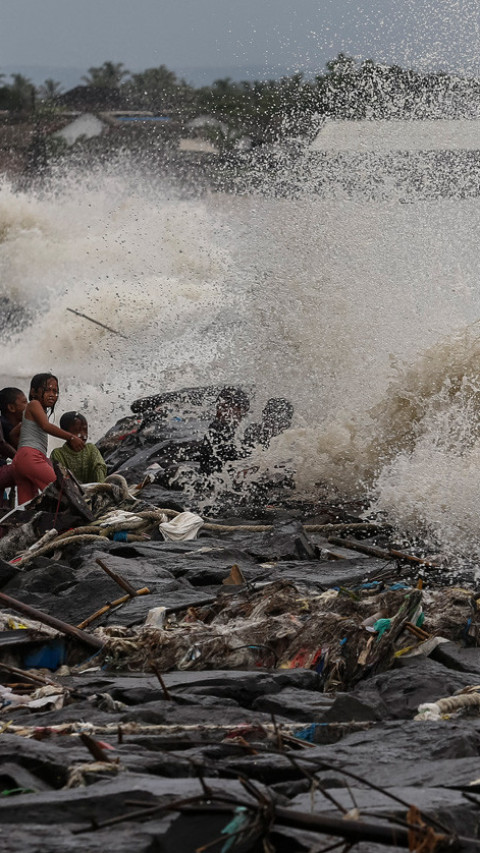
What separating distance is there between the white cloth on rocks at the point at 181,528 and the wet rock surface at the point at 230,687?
0.44ft

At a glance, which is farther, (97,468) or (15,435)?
(97,468)

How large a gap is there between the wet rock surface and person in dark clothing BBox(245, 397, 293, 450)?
3086 mm

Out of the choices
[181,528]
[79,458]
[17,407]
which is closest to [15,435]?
[17,407]

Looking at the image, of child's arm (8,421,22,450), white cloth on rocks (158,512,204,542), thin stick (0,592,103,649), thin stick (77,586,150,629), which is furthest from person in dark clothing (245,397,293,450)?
thin stick (0,592,103,649)

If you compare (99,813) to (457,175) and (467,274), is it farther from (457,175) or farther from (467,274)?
(457,175)

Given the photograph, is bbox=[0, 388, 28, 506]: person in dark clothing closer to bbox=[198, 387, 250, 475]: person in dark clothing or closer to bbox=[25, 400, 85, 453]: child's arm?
bbox=[25, 400, 85, 453]: child's arm

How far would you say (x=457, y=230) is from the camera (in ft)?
A: 70.0

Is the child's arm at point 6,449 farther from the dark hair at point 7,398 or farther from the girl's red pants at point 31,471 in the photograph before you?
the girl's red pants at point 31,471

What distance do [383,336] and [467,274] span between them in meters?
3.30

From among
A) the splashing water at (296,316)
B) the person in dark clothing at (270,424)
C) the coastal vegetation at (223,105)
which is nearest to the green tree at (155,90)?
the coastal vegetation at (223,105)

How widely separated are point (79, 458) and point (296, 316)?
6554 millimetres

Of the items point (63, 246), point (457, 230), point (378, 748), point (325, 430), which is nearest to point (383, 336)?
point (325, 430)

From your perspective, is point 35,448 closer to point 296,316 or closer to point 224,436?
point 224,436

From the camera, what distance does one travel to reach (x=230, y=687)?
5.15m
